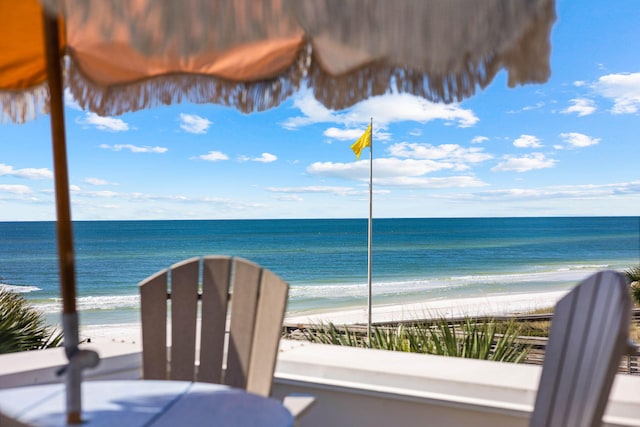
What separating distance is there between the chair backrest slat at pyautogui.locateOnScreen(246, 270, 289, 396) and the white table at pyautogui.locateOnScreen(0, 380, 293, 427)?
20 cm

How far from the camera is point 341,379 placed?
6.57ft

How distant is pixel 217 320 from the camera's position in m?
1.85

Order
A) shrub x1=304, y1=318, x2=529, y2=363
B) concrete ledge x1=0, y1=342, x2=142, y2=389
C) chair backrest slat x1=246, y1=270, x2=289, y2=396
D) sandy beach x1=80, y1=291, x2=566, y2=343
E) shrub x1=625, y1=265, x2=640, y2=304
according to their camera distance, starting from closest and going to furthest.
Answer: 1. chair backrest slat x1=246, y1=270, x2=289, y2=396
2. concrete ledge x1=0, y1=342, x2=142, y2=389
3. shrub x1=304, y1=318, x2=529, y2=363
4. shrub x1=625, y1=265, x2=640, y2=304
5. sandy beach x1=80, y1=291, x2=566, y2=343

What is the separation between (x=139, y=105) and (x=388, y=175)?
39.5 metres

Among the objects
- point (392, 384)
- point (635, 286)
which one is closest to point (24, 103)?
point (392, 384)

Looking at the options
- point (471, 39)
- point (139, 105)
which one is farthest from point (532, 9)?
point (139, 105)

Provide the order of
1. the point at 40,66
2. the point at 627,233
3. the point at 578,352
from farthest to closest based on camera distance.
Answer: the point at 627,233, the point at 40,66, the point at 578,352

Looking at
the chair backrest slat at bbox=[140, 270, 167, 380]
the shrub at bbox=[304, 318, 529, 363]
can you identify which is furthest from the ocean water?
the chair backrest slat at bbox=[140, 270, 167, 380]

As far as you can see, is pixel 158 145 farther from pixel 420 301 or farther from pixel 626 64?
pixel 626 64

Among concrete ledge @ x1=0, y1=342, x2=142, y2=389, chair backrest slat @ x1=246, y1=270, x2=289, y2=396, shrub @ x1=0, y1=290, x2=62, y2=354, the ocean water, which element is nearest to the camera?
chair backrest slat @ x1=246, y1=270, x2=289, y2=396

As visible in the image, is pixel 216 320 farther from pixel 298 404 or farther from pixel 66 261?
pixel 66 261

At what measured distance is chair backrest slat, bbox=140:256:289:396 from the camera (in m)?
1.73

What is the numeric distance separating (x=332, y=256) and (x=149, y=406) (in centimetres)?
3026

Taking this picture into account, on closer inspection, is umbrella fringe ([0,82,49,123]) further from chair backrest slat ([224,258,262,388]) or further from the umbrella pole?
chair backrest slat ([224,258,262,388])
